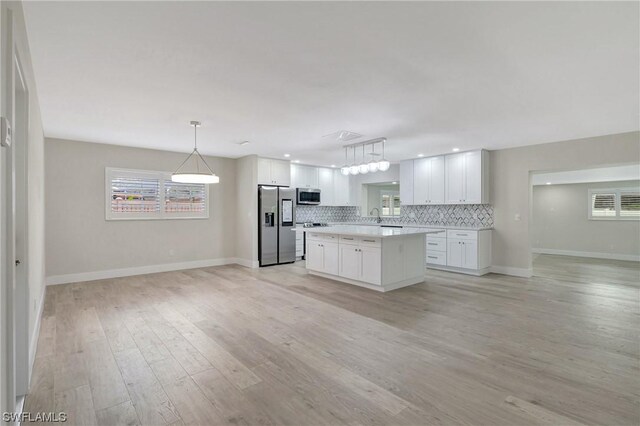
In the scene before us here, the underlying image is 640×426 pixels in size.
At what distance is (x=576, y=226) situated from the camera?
9.16m

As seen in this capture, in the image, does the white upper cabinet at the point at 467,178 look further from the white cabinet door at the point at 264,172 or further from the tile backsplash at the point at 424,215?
the white cabinet door at the point at 264,172

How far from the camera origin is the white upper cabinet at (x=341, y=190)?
30.3 ft

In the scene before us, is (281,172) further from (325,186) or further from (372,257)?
(372,257)

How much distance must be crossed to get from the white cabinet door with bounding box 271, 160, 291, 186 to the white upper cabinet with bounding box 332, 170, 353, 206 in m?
1.97

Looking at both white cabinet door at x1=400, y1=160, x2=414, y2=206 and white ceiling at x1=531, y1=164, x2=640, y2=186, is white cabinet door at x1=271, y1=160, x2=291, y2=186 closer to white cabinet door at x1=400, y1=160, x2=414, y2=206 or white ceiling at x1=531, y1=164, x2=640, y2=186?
white cabinet door at x1=400, y1=160, x2=414, y2=206

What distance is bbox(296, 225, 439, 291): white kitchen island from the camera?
4.90 meters

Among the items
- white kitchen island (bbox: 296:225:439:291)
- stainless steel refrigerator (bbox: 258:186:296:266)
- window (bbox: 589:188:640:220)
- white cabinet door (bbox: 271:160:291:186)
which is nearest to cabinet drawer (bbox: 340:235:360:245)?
white kitchen island (bbox: 296:225:439:291)

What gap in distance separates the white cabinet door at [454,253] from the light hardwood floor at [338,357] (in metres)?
1.46

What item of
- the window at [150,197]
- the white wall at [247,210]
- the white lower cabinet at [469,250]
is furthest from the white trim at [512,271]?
the window at [150,197]

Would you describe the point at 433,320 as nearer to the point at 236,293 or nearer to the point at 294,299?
the point at 294,299

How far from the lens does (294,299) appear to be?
4.55m

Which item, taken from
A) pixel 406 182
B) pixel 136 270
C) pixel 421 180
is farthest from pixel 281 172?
pixel 136 270

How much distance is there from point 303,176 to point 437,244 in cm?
381

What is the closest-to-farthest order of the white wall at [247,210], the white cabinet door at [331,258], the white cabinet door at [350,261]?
the white cabinet door at [350,261]
the white cabinet door at [331,258]
the white wall at [247,210]
